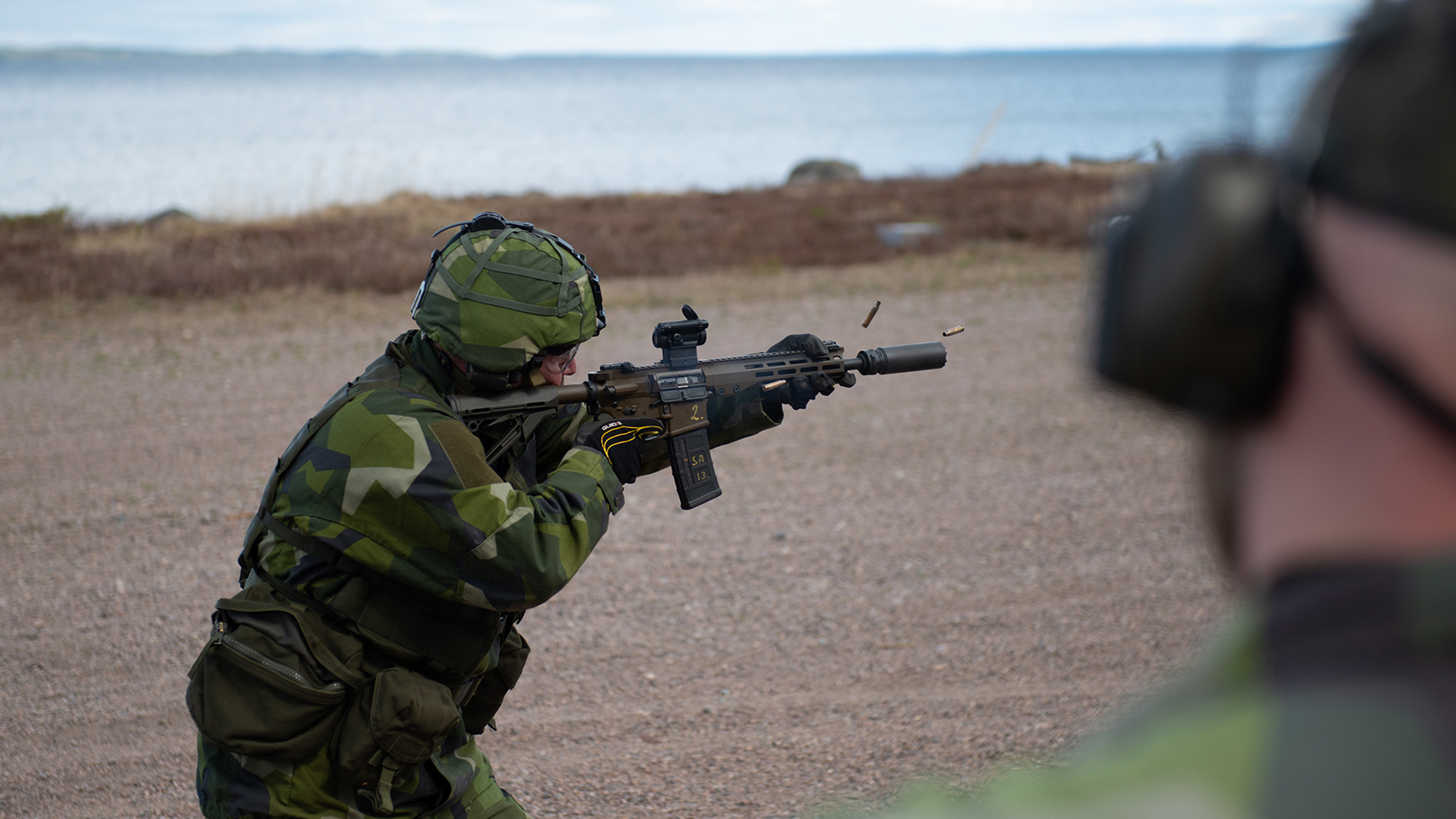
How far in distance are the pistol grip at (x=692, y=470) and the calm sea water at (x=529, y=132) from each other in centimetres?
183

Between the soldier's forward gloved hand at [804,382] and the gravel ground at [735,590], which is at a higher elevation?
the soldier's forward gloved hand at [804,382]

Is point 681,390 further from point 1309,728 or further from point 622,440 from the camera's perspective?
point 1309,728

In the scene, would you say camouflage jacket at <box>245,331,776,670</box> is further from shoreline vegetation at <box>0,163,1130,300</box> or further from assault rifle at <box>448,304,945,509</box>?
shoreline vegetation at <box>0,163,1130,300</box>

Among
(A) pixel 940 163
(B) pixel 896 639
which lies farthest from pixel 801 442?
(A) pixel 940 163

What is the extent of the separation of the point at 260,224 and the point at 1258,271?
67.7ft

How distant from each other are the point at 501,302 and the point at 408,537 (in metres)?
0.66

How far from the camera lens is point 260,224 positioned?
19375mm

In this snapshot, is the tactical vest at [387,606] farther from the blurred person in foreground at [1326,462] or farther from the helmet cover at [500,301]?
the blurred person in foreground at [1326,462]

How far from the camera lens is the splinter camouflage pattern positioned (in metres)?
2.98

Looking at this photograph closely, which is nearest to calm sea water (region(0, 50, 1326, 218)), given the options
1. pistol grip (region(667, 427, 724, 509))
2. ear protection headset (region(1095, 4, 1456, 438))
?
ear protection headset (region(1095, 4, 1456, 438))

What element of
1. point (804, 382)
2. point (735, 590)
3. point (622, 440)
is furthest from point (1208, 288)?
point (735, 590)

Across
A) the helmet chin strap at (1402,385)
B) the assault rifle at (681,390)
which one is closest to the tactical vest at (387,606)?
the assault rifle at (681,390)

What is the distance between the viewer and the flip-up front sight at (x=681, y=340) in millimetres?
3662

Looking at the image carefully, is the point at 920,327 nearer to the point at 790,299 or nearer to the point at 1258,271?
the point at 790,299
